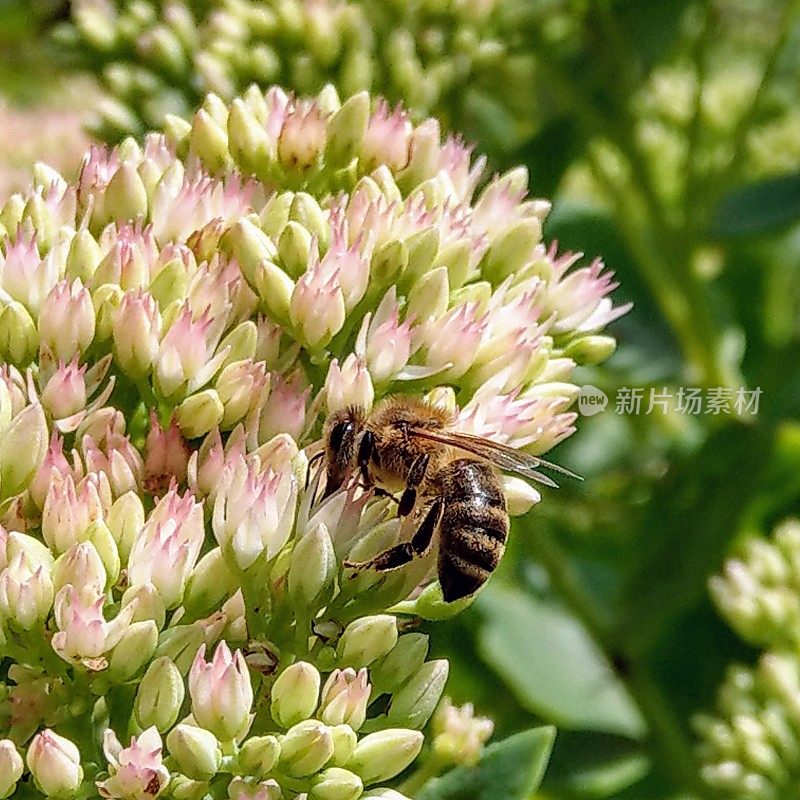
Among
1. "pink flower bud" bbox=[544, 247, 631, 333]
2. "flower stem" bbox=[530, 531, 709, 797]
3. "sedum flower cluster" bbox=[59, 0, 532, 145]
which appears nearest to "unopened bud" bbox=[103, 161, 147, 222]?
"pink flower bud" bbox=[544, 247, 631, 333]

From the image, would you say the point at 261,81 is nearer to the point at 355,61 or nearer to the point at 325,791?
the point at 355,61

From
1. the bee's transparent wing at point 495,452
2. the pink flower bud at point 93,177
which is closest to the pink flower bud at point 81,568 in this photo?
the bee's transparent wing at point 495,452

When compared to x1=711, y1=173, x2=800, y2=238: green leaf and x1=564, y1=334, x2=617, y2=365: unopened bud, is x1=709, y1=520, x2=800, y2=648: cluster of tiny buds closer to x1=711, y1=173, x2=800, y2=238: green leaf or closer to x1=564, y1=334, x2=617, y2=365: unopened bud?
x1=711, y1=173, x2=800, y2=238: green leaf

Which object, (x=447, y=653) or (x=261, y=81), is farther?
(x=447, y=653)

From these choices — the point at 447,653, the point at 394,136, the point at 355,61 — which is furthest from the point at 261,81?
the point at 447,653

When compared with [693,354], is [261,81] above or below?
above

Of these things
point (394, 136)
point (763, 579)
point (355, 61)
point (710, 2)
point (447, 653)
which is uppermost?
point (710, 2)

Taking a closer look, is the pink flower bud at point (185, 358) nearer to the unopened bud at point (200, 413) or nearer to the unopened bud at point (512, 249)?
the unopened bud at point (200, 413)
